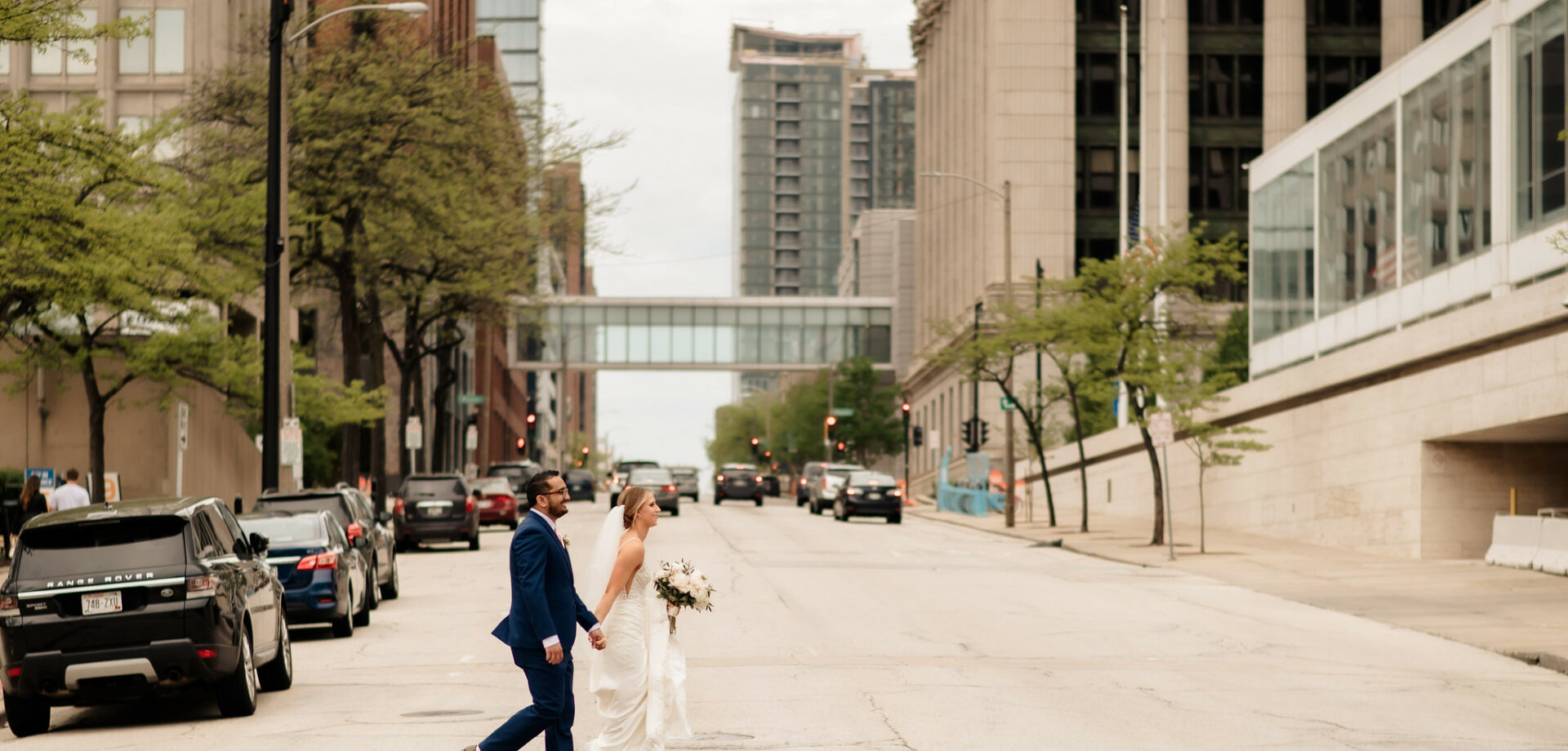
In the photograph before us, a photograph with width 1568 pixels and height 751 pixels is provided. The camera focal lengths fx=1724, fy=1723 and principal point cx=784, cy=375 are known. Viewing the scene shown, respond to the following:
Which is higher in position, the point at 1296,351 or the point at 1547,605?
the point at 1296,351

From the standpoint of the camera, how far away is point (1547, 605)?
72.3 ft

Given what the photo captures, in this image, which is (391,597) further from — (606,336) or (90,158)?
(606,336)

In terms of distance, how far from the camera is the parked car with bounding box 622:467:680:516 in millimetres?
54781

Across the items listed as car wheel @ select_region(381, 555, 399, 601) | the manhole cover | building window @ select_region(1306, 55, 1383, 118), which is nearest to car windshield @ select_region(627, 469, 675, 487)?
car wheel @ select_region(381, 555, 399, 601)

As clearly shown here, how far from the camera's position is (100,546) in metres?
12.5

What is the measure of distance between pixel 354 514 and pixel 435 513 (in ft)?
47.4

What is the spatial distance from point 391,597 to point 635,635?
15.8m

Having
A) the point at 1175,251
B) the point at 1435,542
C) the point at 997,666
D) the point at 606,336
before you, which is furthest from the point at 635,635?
the point at 606,336

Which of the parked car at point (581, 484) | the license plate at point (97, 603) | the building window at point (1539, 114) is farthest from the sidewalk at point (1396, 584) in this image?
the parked car at point (581, 484)

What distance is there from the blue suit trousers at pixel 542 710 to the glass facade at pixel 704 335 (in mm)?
96010

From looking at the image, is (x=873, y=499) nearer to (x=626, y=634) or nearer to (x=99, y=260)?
(x=99, y=260)

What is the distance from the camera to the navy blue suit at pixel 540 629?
889 centimetres

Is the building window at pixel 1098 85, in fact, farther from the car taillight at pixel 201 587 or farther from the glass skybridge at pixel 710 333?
the car taillight at pixel 201 587

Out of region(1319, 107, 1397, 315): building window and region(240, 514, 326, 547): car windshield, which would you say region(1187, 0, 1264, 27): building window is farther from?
region(240, 514, 326, 547): car windshield
